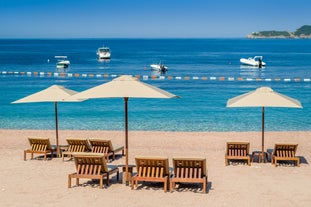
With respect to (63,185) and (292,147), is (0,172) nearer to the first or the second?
→ (63,185)

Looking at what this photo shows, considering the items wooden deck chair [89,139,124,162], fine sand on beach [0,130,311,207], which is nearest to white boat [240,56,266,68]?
fine sand on beach [0,130,311,207]

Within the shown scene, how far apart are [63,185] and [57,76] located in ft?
166

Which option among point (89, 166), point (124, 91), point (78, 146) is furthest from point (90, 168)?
point (78, 146)

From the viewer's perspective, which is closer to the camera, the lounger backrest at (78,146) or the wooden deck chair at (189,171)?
the wooden deck chair at (189,171)

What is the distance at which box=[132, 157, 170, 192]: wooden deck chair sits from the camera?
10898 mm

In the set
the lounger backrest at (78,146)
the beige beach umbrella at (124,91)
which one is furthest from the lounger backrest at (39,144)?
the beige beach umbrella at (124,91)

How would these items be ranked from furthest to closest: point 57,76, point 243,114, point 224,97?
1. point 57,76
2. point 224,97
3. point 243,114

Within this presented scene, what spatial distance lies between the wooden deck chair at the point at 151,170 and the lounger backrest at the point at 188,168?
25 centimetres

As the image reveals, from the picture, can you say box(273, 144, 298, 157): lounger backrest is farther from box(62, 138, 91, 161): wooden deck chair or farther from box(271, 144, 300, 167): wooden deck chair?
box(62, 138, 91, 161): wooden deck chair

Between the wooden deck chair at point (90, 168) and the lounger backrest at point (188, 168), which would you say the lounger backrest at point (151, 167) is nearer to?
the lounger backrest at point (188, 168)

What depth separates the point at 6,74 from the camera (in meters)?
63.9

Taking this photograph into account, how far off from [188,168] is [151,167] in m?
0.85

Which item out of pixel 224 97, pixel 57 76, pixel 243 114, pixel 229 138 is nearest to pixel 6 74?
pixel 57 76

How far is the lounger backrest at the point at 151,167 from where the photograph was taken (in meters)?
11.0
